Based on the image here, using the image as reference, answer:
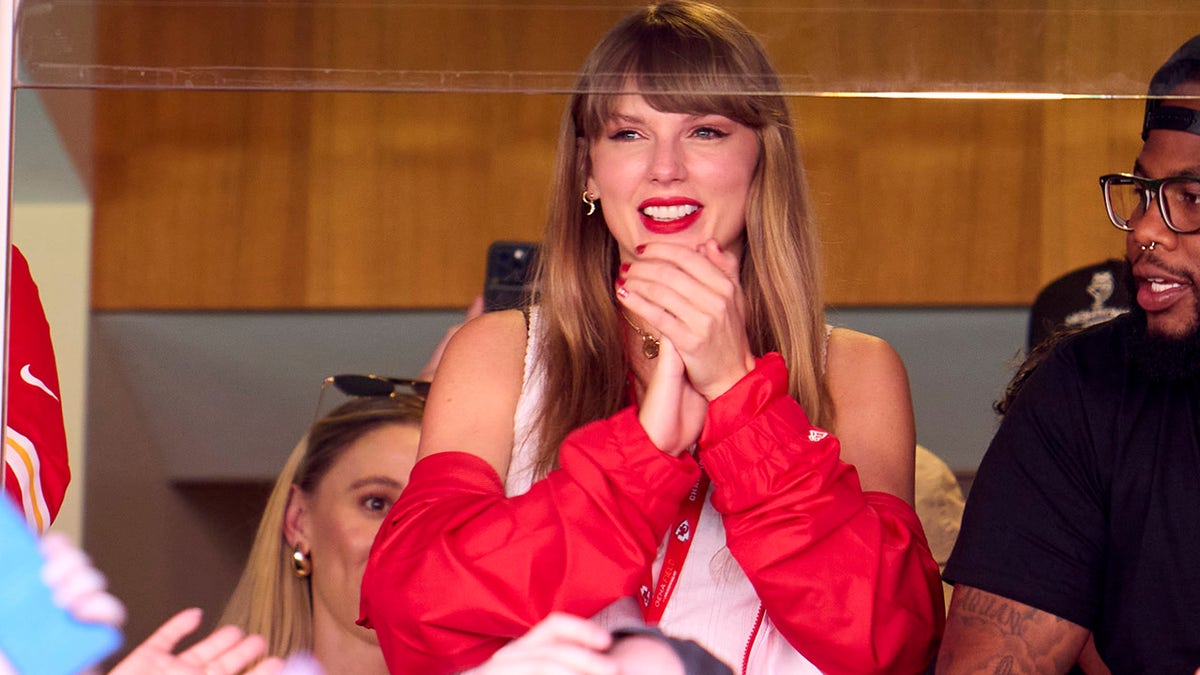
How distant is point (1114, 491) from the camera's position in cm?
140

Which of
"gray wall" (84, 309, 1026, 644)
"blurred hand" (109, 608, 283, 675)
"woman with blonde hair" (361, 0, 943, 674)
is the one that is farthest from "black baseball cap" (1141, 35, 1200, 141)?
"gray wall" (84, 309, 1026, 644)

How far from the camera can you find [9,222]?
3.71ft

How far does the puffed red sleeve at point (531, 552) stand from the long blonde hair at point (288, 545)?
63cm

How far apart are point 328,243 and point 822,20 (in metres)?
1.71

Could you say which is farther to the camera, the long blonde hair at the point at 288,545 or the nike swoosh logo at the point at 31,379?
the long blonde hair at the point at 288,545

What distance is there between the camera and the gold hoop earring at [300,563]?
6.54ft

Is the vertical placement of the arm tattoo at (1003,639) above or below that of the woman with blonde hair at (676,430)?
below

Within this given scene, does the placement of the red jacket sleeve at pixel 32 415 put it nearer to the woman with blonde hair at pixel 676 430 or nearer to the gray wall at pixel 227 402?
the woman with blonde hair at pixel 676 430

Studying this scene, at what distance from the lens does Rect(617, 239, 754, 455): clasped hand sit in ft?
4.28

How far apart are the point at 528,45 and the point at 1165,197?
0.62 meters

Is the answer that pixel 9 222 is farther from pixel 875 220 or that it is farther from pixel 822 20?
pixel 875 220

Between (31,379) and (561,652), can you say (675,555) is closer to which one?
(561,652)

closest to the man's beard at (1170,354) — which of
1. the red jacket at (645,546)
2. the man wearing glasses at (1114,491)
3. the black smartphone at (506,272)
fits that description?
the man wearing glasses at (1114,491)

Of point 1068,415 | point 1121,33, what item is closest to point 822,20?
point 1121,33
